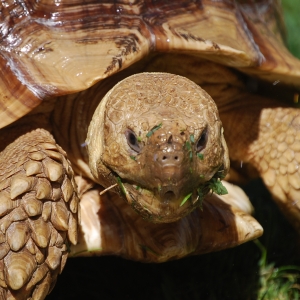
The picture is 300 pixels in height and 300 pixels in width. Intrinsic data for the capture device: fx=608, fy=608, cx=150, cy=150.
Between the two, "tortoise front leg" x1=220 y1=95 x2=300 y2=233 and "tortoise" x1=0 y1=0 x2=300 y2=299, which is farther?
"tortoise front leg" x1=220 y1=95 x2=300 y2=233

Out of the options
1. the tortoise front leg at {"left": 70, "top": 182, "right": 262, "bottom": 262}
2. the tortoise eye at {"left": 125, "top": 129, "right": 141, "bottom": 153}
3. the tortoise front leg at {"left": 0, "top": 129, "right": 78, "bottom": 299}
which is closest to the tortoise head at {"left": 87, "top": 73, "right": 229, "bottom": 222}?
the tortoise eye at {"left": 125, "top": 129, "right": 141, "bottom": 153}

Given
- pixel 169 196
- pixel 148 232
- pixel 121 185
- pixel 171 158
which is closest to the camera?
pixel 171 158

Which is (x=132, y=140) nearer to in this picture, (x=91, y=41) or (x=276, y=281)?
(x=91, y=41)

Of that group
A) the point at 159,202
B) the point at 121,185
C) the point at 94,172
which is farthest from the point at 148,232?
the point at 159,202

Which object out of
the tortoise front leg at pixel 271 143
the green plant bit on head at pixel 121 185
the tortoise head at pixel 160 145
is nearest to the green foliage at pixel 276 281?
the tortoise front leg at pixel 271 143

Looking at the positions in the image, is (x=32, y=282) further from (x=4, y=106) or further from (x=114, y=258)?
(x=114, y=258)

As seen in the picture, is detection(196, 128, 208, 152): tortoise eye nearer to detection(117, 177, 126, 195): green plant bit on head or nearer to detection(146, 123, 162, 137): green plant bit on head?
detection(146, 123, 162, 137): green plant bit on head

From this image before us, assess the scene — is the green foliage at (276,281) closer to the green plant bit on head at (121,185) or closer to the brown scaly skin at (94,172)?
the brown scaly skin at (94,172)

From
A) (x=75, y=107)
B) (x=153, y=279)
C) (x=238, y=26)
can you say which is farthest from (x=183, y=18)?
(x=153, y=279)
